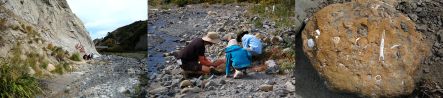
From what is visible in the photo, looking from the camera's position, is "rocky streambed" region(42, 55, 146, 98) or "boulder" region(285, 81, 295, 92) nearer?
"boulder" region(285, 81, 295, 92)

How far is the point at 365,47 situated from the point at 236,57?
1.02 metres

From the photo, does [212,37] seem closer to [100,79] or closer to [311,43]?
[311,43]

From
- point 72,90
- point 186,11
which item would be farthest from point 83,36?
point 186,11

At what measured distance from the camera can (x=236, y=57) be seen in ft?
17.9

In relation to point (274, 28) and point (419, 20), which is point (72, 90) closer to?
point (274, 28)

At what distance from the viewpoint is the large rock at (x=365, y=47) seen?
5.29 m

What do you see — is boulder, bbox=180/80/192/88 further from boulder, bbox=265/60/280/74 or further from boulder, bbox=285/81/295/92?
boulder, bbox=285/81/295/92

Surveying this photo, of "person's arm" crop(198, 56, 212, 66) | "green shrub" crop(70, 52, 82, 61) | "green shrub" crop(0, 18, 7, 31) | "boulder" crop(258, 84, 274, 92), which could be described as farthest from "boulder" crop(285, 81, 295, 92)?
"green shrub" crop(0, 18, 7, 31)

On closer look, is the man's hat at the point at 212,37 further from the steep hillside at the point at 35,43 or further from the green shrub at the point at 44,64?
the green shrub at the point at 44,64

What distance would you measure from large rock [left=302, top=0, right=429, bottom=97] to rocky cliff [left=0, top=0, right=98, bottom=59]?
2.42 m

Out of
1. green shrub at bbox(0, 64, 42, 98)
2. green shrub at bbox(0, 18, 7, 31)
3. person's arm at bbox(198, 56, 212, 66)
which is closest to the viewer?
person's arm at bbox(198, 56, 212, 66)

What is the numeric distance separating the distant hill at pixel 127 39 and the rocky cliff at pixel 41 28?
7.0 inches

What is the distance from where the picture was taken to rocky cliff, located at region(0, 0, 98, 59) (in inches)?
251

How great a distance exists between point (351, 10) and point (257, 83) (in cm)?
95
